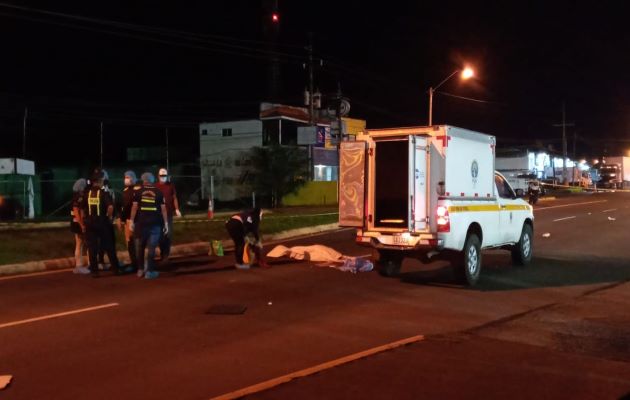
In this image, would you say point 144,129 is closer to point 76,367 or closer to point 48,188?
point 48,188

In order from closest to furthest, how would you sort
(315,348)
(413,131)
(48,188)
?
(315,348) → (413,131) → (48,188)

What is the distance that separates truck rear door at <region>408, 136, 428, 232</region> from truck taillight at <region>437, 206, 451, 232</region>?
23 centimetres

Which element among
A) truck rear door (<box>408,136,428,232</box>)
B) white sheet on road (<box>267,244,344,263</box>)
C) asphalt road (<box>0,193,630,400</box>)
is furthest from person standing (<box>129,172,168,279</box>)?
truck rear door (<box>408,136,428,232</box>)

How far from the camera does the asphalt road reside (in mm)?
5512

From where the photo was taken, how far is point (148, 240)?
1111cm

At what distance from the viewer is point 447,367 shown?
236 inches

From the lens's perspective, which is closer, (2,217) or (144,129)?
(2,217)

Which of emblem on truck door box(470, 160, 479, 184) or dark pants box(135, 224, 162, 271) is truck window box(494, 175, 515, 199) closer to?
emblem on truck door box(470, 160, 479, 184)

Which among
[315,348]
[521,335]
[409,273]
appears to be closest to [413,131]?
[409,273]

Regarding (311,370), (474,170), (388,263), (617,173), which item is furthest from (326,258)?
(617,173)

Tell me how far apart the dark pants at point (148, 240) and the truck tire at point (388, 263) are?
3.88 meters

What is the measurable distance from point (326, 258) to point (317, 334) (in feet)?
20.4

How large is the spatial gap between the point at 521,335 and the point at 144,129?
5270 cm

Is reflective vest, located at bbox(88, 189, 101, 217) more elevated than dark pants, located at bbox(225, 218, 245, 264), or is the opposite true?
reflective vest, located at bbox(88, 189, 101, 217)
